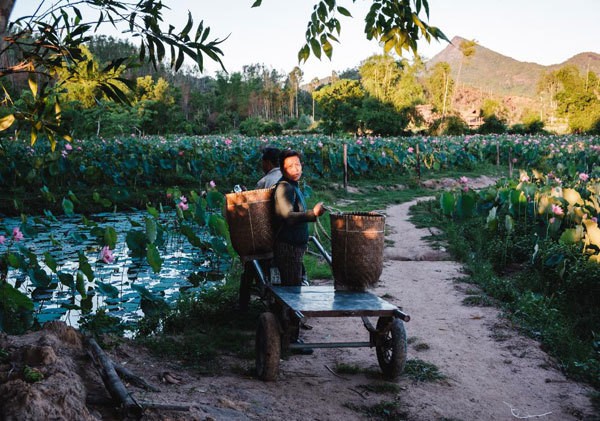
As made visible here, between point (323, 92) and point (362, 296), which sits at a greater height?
point (323, 92)

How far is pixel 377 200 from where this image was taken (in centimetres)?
1315

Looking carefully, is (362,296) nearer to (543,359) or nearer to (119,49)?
(543,359)

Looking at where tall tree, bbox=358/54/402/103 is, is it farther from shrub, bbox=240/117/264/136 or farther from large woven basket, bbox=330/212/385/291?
large woven basket, bbox=330/212/385/291

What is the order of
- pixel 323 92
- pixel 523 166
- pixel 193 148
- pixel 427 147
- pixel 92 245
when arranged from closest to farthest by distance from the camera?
pixel 92 245 < pixel 193 148 < pixel 427 147 < pixel 523 166 < pixel 323 92

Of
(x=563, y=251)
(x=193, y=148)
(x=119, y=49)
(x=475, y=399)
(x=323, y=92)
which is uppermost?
(x=119, y=49)

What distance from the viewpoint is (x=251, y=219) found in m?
4.05

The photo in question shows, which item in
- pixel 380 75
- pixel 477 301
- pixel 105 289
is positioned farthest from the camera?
pixel 380 75

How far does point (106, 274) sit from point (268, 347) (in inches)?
147

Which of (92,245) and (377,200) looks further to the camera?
(377,200)

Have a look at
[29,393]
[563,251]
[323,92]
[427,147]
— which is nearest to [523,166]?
[427,147]

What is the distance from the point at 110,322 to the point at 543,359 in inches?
125

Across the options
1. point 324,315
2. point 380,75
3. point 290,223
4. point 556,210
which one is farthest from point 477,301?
point 380,75

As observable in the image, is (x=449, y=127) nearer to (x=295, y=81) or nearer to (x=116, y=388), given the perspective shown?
(x=116, y=388)

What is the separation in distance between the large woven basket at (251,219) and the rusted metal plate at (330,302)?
0.40 meters
